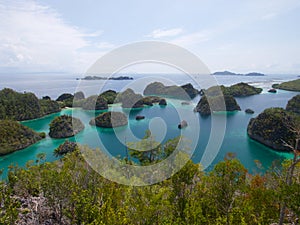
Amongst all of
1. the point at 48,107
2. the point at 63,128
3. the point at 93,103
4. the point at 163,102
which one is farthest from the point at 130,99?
the point at 48,107

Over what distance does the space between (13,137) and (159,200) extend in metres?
21.1

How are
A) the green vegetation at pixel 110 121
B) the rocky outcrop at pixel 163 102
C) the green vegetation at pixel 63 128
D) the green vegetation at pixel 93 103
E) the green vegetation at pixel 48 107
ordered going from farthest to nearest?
1. the rocky outcrop at pixel 163 102
2. the green vegetation at pixel 48 107
3. the green vegetation at pixel 93 103
4. the green vegetation at pixel 110 121
5. the green vegetation at pixel 63 128

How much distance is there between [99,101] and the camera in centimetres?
3894

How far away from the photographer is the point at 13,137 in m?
21.5

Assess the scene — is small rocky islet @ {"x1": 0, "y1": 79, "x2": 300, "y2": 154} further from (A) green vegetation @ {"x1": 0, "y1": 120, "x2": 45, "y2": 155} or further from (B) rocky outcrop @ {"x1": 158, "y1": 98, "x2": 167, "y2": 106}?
(A) green vegetation @ {"x1": 0, "y1": 120, "x2": 45, "y2": 155}

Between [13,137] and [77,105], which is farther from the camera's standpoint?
[77,105]

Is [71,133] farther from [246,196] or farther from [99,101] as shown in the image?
[246,196]

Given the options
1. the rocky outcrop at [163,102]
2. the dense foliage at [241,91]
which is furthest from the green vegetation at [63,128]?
the dense foliage at [241,91]

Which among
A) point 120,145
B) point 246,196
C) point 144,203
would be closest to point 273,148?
point 120,145

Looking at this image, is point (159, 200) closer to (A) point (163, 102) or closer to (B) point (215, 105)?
(B) point (215, 105)

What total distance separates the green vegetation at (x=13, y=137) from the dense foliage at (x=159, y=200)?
1461 centimetres

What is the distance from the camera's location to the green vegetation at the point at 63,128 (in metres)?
25.0

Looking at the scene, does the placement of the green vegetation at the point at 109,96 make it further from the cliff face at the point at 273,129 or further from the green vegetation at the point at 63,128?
the cliff face at the point at 273,129

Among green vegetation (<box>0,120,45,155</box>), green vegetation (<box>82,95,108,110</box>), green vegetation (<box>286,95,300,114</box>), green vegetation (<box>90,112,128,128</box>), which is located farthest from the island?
green vegetation (<box>286,95,300,114</box>)
